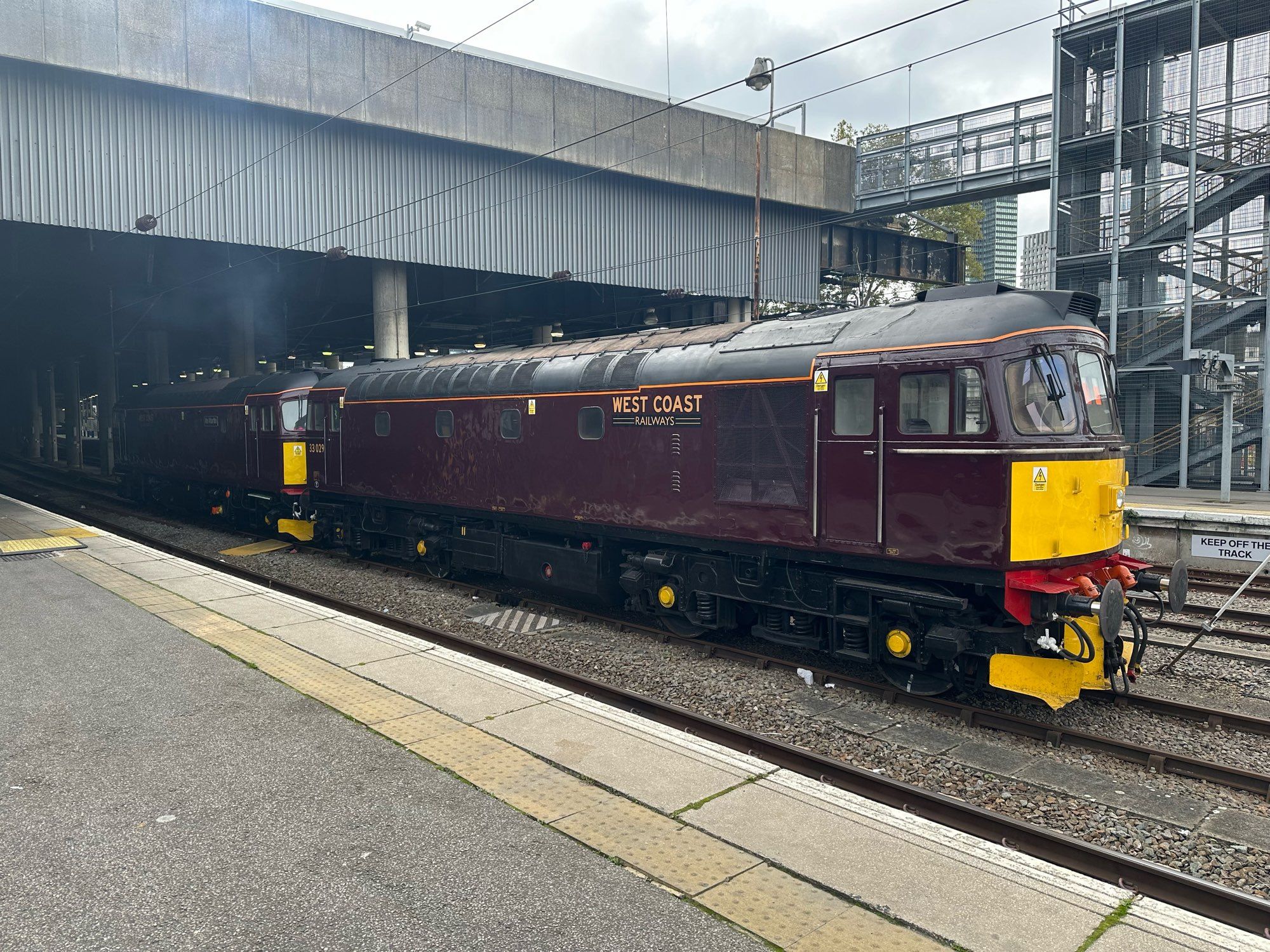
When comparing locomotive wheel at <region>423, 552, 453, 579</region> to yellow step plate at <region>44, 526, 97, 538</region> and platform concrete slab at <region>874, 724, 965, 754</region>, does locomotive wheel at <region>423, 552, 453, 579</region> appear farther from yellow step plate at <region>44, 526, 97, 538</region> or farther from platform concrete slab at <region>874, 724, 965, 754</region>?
platform concrete slab at <region>874, 724, 965, 754</region>

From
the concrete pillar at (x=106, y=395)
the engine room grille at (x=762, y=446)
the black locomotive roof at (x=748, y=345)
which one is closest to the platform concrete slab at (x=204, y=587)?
the black locomotive roof at (x=748, y=345)

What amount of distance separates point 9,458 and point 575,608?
68971mm

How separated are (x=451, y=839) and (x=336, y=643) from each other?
5.22 meters

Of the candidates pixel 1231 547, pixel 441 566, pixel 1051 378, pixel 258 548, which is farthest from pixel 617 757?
pixel 258 548

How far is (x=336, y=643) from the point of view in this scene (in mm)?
10023

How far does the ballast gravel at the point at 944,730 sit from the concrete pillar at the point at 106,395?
35.5 metres

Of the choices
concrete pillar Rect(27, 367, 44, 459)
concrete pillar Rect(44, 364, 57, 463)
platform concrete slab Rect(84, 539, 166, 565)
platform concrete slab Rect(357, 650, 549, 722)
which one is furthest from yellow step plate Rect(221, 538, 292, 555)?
concrete pillar Rect(27, 367, 44, 459)

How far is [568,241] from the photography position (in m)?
27.7

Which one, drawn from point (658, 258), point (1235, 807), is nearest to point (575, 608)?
point (1235, 807)

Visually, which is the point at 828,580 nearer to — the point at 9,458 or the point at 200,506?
the point at 200,506

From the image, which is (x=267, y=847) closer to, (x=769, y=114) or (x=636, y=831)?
(x=636, y=831)

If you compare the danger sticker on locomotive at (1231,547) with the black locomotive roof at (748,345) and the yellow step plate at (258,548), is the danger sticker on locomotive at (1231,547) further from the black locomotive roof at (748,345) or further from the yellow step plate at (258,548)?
the yellow step plate at (258,548)

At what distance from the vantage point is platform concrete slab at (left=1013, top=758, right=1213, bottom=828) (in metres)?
6.58

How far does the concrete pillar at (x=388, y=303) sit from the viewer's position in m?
25.6
